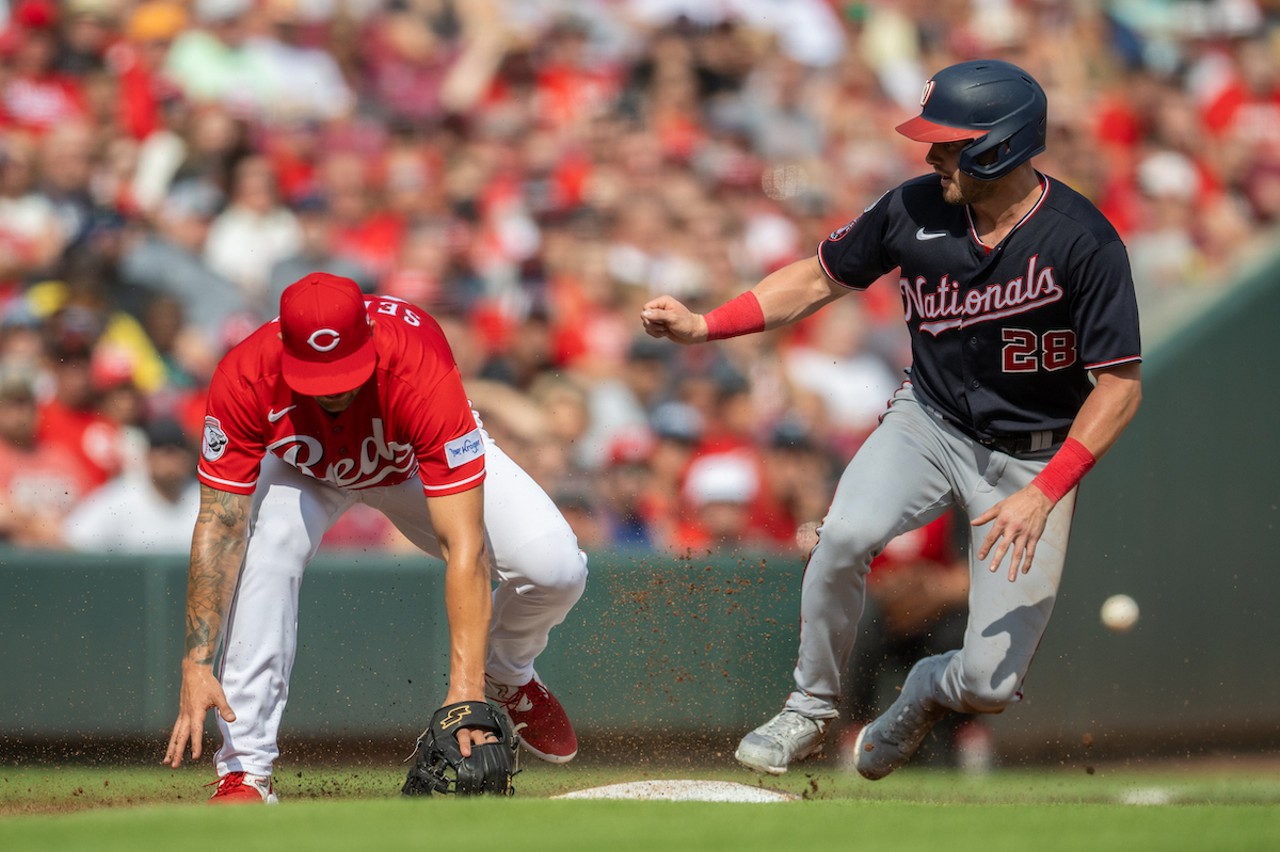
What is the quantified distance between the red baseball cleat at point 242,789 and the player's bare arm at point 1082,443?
90.6 inches

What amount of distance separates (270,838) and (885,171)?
7.17 m

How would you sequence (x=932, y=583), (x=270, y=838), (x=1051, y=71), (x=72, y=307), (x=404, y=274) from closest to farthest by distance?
(x=270, y=838)
(x=932, y=583)
(x=72, y=307)
(x=404, y=274)
(x=1051, y=71)

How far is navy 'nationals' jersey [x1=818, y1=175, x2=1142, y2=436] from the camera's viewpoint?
466 centimetres

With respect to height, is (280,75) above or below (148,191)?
above

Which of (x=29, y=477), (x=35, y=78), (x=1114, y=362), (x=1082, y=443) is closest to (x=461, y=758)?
(x=1082, y=443)

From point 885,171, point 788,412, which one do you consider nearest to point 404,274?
point 788,412

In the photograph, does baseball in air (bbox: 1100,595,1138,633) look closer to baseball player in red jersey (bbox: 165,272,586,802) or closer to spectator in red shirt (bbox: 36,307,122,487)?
baseball player in red jersey (bbox: 165,272,586,802)

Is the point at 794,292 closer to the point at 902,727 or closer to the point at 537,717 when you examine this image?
the point at 902,727

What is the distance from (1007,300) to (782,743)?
1.59 m

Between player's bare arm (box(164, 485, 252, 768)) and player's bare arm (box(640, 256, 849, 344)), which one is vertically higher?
player's bare arm (box(640, 256, 849, 344))

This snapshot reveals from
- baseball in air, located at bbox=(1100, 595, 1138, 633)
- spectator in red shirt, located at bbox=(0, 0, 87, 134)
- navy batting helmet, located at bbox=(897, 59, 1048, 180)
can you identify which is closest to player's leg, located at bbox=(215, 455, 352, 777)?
navy batting helmet, located at bbox=(897, 59, 1048, 180)

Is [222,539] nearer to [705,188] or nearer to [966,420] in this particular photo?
[966,420]

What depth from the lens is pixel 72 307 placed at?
7957mm

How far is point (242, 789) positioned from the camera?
4.69 meters
